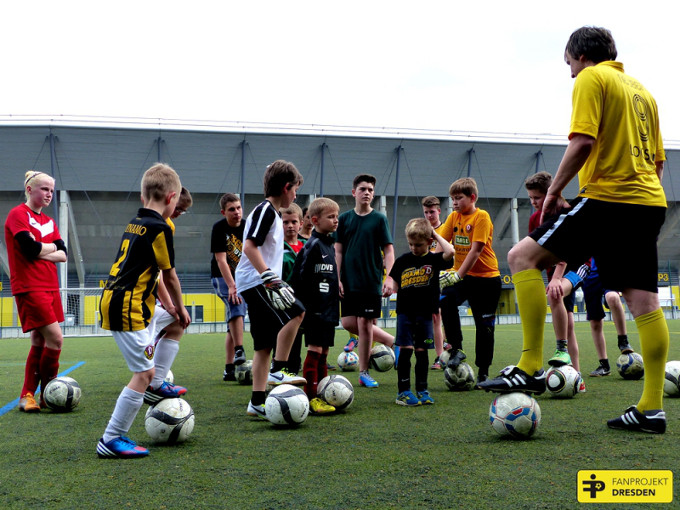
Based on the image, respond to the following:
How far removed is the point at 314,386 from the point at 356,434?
127cm

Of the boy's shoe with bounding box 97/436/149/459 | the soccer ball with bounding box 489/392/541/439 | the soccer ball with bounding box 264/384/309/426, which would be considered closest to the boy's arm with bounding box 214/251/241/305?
the soccer ball with bounding box 264/384/309/426

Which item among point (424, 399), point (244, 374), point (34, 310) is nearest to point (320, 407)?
point (424, 399)

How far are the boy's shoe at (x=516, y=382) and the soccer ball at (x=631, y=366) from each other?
3.15m

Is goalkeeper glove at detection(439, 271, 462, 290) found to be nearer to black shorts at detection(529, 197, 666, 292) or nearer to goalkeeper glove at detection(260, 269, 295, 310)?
goalkeeper glove at detection(260, 269, 295, 310)

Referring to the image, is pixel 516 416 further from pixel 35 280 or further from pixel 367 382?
pixel 35 280

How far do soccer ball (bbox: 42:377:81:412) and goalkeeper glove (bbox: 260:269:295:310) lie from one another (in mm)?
1958

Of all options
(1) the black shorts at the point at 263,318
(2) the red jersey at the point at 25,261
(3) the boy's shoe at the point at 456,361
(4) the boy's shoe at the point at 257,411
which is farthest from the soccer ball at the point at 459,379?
(2) the red jersey at the point at 25,261

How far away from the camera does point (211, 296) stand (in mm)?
26516

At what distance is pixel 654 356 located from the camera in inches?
140

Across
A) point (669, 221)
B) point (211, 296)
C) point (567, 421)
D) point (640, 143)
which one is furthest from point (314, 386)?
point (669, 221)

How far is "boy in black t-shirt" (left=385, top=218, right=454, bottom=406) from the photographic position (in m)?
4.86

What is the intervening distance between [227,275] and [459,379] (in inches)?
104

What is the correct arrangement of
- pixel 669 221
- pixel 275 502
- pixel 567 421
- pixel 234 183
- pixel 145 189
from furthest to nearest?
pixel 669 221
pixel 234 183
pixel 567 421
pixel 145 189
pixel 275 502

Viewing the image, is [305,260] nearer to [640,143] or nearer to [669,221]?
[640,143]
